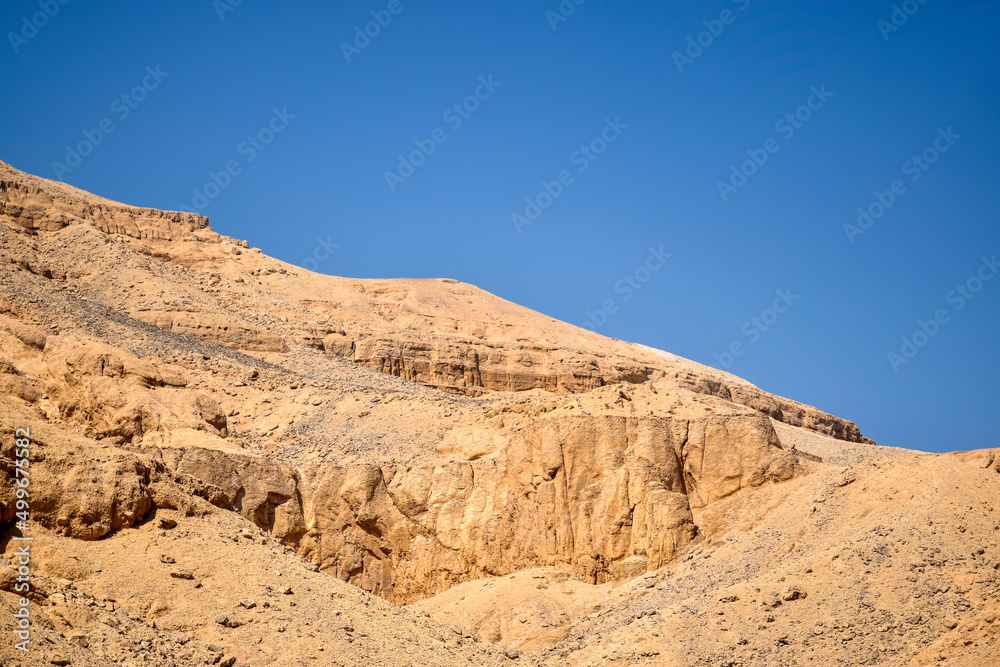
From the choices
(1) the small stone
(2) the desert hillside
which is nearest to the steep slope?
(2) the desert hillside

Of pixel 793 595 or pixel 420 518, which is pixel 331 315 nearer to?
pixel 420 518

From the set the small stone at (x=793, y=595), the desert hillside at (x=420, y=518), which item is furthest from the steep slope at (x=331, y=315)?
the small stone at (x=793, y=595)

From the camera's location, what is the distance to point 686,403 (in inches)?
1358

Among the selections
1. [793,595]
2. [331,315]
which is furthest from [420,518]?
[331,315]

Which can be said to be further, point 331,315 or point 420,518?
point 331,315

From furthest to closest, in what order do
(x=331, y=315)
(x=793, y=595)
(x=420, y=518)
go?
(x=331, y=315), (x=420, y=518), (x=793, y=595)

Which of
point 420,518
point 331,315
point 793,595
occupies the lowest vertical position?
point 793,595

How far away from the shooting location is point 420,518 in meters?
33.5

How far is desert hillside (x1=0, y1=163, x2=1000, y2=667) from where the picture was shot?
21609 millimetres

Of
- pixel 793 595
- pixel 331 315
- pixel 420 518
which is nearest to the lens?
pixel 793 595

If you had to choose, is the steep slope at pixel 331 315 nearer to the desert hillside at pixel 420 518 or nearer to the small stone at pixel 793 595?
the desert hillside at pixel 420 518

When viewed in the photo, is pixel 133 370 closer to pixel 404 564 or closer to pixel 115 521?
pixel 404 564

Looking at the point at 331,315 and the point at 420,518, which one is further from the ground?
the point at 331,315

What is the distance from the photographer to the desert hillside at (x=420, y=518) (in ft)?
70.9
